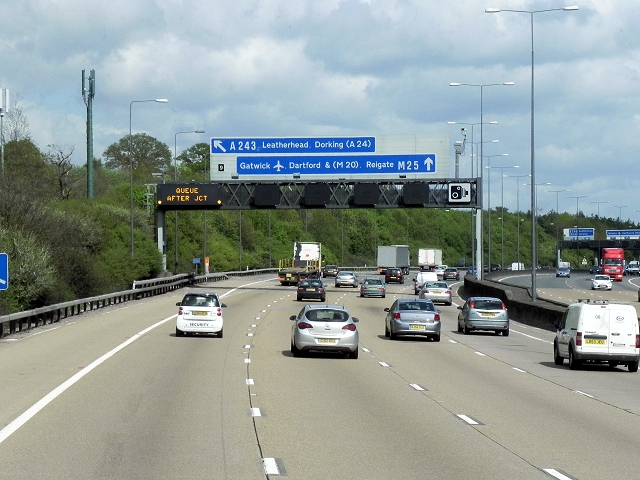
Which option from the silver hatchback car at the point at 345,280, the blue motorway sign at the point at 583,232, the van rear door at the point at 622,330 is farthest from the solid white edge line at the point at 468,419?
the blue motorway sign at the point at 583,232

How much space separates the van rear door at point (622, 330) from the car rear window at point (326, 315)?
261 inches

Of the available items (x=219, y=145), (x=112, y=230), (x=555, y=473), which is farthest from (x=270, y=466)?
(x=112, y=230)

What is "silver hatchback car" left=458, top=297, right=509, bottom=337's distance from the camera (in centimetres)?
4088

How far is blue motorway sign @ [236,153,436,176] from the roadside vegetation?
30.7 ft

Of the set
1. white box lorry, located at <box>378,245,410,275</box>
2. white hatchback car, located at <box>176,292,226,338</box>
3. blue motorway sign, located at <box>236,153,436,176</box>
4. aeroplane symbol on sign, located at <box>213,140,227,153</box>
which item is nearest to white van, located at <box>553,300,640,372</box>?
white hatchback car, located at <box>176,292,226,338</box>

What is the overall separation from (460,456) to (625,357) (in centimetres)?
1509

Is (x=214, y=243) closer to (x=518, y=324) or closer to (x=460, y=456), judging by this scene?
(x=518, y=324)

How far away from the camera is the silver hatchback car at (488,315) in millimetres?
40875

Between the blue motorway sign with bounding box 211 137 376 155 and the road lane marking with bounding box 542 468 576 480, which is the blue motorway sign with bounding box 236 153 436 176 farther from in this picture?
the road lane marking with bounding box 542 468 576 480

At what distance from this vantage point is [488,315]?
4100 cm

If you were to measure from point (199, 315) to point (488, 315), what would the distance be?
463 inches

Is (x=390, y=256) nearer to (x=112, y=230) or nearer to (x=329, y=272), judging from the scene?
(x=329, y=272)

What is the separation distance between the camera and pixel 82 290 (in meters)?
59.7

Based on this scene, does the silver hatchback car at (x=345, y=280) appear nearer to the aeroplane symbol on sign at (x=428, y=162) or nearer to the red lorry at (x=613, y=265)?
the aeroplane symbol on sign at (x=428, y=162)
